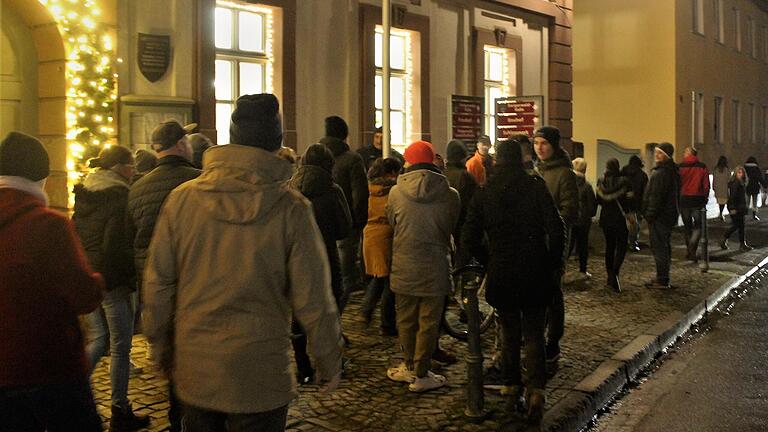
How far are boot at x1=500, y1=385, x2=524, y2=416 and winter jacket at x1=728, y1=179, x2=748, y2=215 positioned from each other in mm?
11961

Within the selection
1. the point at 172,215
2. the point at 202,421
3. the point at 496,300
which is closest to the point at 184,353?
the point at 202,421

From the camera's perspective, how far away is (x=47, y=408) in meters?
3.26

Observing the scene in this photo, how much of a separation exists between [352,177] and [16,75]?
12.8ft

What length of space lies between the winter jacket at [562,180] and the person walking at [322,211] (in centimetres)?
207

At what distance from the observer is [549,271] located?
556cm

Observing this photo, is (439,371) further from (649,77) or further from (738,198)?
(649,77)

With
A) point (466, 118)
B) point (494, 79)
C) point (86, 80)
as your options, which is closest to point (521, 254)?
point (86, 80)

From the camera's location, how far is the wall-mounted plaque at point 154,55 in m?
9.87

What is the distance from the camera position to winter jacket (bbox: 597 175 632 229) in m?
11.3

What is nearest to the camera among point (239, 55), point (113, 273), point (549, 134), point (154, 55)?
point (113, 273)

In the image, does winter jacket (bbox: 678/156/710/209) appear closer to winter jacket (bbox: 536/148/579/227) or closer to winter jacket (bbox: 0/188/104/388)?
winter jacket (bbox: 536/148/579/227)

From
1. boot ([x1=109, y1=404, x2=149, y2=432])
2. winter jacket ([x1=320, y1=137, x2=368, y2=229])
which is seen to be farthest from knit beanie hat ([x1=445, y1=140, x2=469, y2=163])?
boot ([x1=109, y1=404, x2=149, y2=432])

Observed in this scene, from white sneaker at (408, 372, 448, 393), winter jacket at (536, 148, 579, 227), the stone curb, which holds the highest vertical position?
winter jacket at (536, 148, 579, 227)

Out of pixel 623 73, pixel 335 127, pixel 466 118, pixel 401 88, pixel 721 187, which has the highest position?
pixel 623 73
